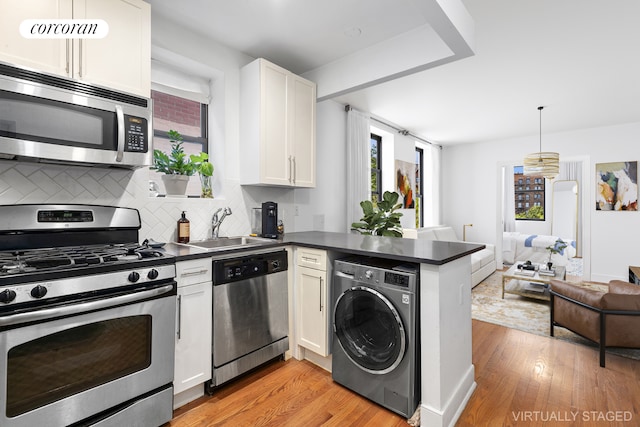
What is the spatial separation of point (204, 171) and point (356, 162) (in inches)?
88.5

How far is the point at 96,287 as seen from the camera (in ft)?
4.70

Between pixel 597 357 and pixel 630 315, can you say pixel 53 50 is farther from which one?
pixel 597 357

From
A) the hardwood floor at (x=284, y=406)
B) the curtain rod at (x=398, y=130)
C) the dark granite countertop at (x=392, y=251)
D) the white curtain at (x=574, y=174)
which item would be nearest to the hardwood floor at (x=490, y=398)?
the hardwood floor at (x=284, y=406)

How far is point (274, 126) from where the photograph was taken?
2.78m

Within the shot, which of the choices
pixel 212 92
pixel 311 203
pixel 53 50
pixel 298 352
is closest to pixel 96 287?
pixel 53 50

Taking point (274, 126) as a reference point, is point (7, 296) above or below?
below

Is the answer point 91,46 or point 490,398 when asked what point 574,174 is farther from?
point 91,46

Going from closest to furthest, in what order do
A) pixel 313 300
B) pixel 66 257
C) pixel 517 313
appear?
1. pixel 66 257
2. pixel 313 300
3. pixel 517 313

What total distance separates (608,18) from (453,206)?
16.4 feet

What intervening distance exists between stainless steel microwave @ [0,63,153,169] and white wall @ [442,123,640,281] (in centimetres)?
651

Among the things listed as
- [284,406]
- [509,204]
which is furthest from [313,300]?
[509,204]

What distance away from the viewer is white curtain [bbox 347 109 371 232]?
415cm

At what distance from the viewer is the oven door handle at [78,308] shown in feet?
4.06

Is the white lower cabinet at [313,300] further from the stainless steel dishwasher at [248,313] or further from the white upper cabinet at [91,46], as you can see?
the white upper cabinet at [91,46]
